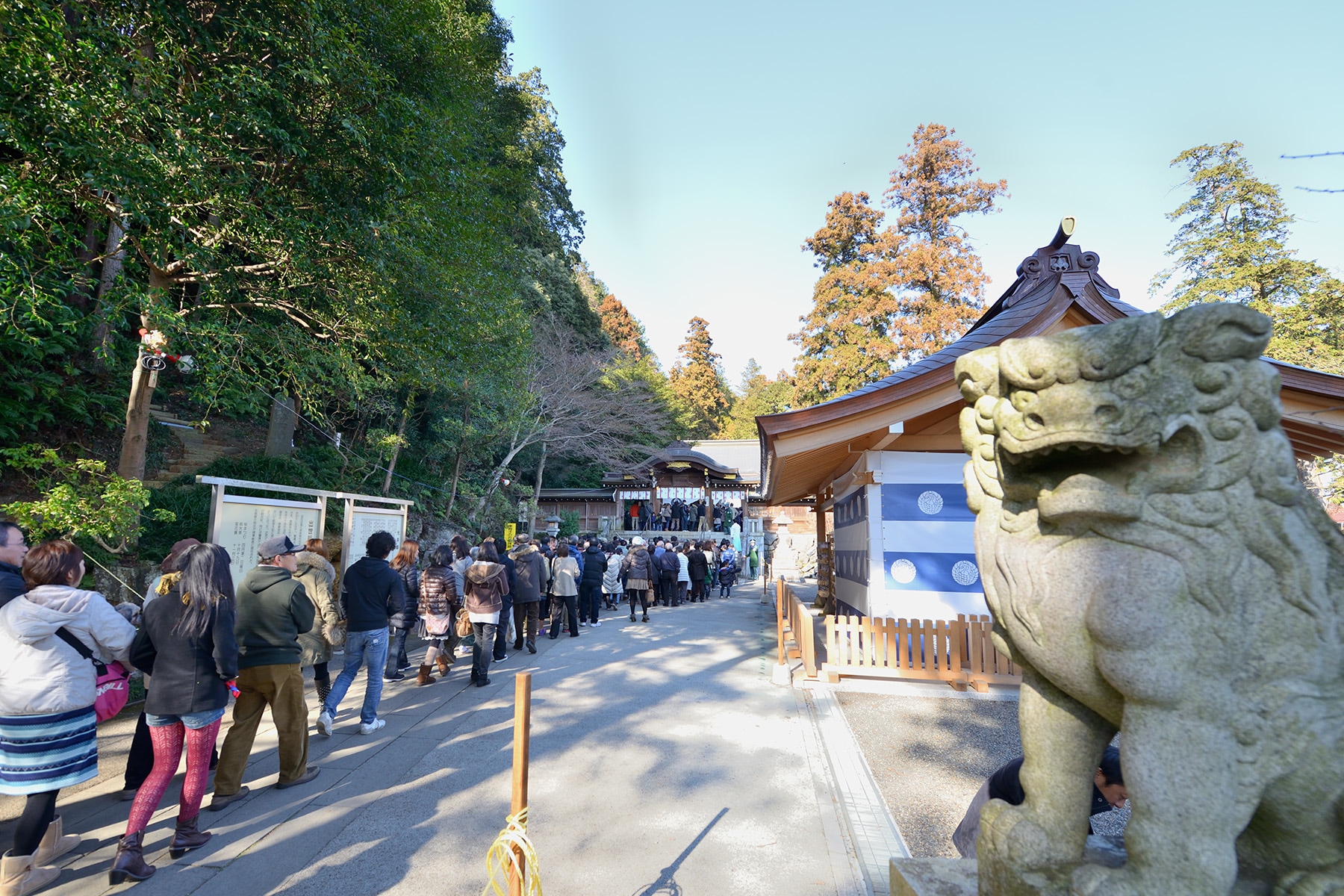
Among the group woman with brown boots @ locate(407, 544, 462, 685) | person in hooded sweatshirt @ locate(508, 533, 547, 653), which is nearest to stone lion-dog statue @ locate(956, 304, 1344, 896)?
woman with brown boots @ locate(407, 544, 462, 685)

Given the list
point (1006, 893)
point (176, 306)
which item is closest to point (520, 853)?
point (1006, 893)

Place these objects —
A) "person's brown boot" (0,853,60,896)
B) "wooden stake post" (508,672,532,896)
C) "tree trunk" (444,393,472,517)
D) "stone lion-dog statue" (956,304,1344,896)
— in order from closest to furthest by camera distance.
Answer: "stone lion-dog statue" (956,304,1344,896)
"wooden stake post" (508,672,532,896)
"person's brown boot" (0,853,60,896)
"tree trunk" (444,393,472,517)

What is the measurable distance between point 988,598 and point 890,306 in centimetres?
2119

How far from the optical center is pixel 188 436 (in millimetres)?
12000

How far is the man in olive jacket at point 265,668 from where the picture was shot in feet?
12.4

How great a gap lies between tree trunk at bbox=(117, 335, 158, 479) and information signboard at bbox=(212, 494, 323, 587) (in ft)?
3.61

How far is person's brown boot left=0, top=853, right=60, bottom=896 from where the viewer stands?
108 inches

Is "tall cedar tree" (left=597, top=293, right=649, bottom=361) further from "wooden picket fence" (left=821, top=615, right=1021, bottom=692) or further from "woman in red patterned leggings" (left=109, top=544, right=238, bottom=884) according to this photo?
"woman in red patterned leggings" (left=109, top=544, right=238, bottom=884)

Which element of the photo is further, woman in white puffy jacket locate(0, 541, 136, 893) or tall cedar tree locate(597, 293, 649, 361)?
tall cedar tree locate(597, 293, 649, 361)

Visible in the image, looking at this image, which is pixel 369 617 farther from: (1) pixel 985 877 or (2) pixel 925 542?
(2) pixel 925 542

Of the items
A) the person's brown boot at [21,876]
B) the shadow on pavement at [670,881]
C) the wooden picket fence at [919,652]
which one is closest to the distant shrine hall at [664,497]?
the wooden picket fence at [919,652]

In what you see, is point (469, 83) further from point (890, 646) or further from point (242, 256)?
point (890, 646)

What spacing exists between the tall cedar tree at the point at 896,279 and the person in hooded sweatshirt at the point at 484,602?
16930 millimetres

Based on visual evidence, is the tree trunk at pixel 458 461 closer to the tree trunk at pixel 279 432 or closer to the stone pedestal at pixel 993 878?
the tree trunk at pixel 279 432
